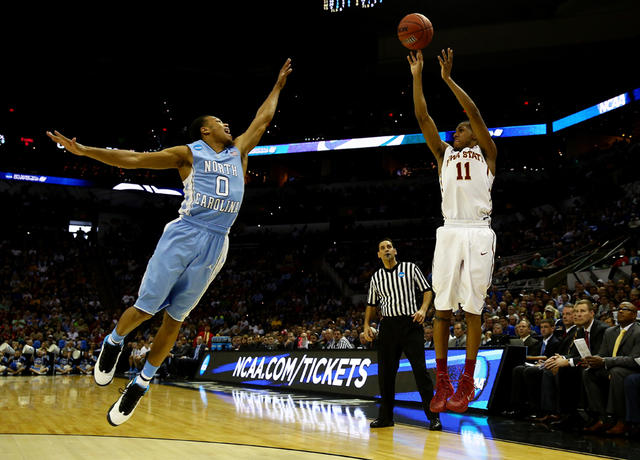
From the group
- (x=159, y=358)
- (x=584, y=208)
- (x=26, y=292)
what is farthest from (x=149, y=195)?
(x=159, y=358)

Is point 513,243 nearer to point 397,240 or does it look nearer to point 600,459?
point 397,240

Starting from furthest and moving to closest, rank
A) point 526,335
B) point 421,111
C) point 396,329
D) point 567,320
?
1. point 526,335
2. point 567,320
3. point 396,329
4. point 421,111

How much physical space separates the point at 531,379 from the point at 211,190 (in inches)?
202

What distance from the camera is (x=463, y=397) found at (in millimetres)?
4320

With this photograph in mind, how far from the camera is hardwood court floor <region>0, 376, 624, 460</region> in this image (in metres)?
5.25

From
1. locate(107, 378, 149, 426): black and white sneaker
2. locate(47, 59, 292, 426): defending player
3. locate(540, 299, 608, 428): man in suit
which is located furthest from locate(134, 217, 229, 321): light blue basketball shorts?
locate(540, 299, 608, 428): man in suit

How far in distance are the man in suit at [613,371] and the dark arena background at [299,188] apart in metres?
1.04

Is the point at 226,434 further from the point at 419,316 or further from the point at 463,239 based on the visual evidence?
the point at 463,239

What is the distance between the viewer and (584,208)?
2116 centimetres

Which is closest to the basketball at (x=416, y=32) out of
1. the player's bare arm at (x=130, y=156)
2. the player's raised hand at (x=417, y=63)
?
the player's raised hand at (x=417, y=63)

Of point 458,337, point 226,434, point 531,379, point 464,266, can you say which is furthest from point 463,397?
point 458,337

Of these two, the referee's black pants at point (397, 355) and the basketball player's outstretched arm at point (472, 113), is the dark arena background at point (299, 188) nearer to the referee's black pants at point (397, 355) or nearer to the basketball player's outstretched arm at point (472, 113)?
the referee's black pants at point (397, 355)

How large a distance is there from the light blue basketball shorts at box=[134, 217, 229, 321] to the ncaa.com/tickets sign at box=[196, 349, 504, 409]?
4.98 meters

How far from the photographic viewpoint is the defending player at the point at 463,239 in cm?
449
